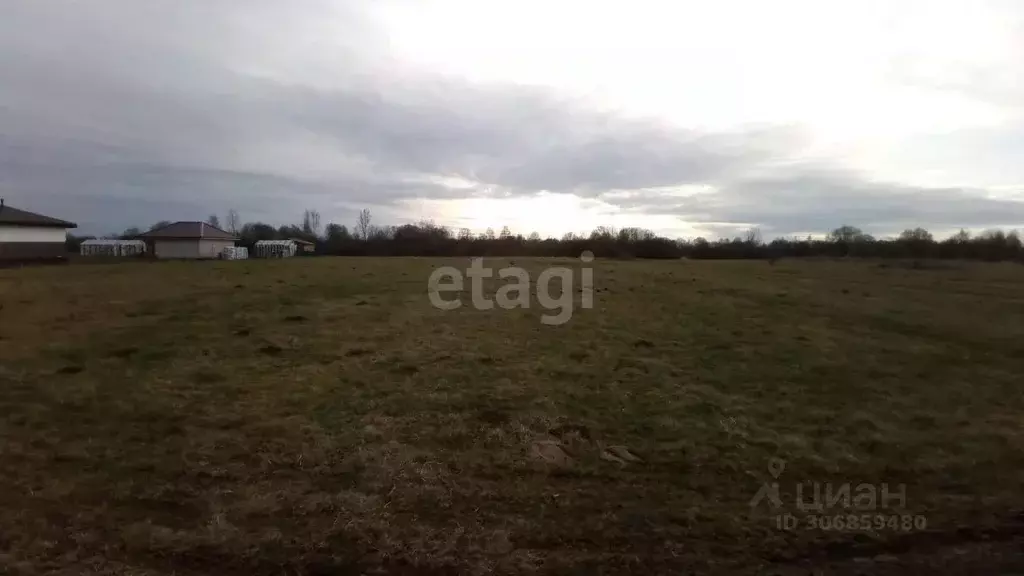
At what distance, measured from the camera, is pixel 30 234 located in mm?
39938

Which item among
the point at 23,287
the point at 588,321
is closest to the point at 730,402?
the point at 588,321

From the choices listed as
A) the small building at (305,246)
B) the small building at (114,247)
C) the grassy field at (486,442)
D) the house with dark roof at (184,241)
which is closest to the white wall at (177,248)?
the house with dark roof at (184,241)

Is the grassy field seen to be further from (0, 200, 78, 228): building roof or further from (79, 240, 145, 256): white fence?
(79, 240, 145, 256): white fence

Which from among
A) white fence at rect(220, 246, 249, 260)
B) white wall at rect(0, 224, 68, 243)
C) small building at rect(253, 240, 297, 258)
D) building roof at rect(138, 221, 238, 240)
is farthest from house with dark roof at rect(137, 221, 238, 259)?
white wall at rect(0, 224, 68, 243)

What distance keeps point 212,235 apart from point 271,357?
165ft

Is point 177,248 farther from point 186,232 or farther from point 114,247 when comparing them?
point 114,247

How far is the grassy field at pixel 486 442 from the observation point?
500 centimetres

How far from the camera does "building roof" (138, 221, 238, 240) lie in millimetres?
53219

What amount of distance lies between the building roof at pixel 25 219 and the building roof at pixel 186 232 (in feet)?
37.1

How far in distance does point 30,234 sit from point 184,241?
13.8 meters

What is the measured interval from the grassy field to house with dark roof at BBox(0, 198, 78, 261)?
30096mm

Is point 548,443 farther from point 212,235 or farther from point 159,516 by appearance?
point 212,235

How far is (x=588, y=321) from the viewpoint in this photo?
14914 mm

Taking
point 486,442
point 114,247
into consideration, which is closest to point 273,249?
point 114,247
